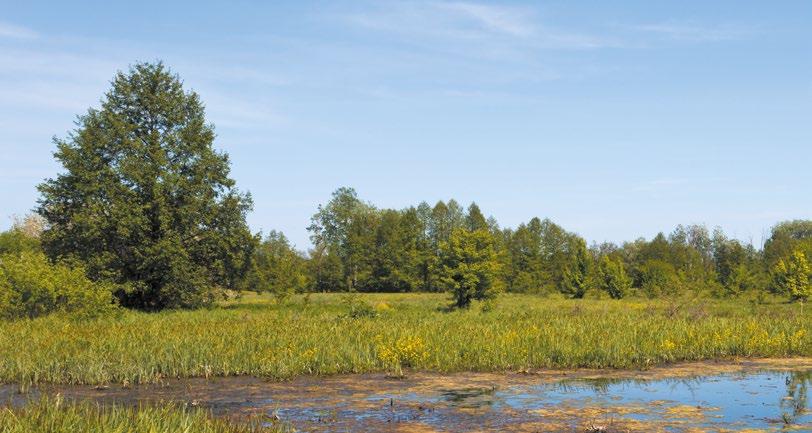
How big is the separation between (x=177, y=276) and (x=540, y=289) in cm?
3987

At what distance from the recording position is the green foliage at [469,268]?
4006 cm

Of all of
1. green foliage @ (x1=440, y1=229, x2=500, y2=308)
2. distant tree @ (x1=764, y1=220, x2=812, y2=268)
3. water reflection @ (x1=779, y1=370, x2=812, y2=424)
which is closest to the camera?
water reflection @ (x1=779, y1=370, x2=812, y2=424)

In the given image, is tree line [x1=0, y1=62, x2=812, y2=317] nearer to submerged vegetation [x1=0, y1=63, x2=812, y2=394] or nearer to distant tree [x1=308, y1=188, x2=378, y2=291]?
submerged vegetation [x1=0, y1=63, x2=812, y2=394]

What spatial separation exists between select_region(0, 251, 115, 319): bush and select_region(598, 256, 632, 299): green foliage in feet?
128

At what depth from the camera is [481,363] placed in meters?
17.3

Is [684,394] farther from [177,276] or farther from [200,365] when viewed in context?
[177,276]

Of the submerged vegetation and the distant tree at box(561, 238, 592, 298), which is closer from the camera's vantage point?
the submerged vegetation

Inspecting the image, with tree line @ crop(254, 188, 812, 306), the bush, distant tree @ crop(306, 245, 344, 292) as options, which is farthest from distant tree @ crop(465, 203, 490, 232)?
the bush

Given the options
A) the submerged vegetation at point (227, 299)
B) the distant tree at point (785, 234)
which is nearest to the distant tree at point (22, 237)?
the submerged vegetation at point (227, 299)

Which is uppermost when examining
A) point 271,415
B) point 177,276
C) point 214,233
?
point 214,233

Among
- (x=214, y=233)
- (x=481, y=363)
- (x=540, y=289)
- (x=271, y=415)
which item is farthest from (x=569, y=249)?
(x=271, y=415)

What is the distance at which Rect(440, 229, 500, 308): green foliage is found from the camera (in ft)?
131

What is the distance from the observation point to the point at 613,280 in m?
55.8

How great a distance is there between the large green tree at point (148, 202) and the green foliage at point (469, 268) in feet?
38.4
